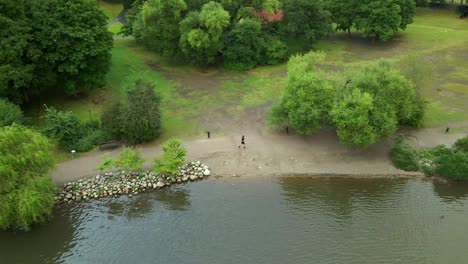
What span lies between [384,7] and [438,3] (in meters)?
27.2

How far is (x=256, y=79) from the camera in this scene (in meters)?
52.0

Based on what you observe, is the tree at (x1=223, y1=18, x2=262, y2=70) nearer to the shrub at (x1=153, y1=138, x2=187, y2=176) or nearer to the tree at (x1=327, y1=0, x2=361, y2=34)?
the tree at (x1=327, y1=0, x2=361, y2=34)

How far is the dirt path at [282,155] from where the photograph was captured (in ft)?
119

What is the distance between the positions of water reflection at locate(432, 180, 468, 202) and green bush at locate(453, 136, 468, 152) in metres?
3.36

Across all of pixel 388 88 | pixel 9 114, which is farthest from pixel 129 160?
pixel 388 88

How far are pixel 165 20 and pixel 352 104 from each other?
90.7 feet

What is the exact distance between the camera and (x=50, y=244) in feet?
97.6

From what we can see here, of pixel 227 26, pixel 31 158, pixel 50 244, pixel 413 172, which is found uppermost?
pixel 227 26

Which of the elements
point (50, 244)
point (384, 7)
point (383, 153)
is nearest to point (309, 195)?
point (383, 153)

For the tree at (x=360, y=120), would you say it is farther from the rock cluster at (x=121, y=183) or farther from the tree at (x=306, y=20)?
the tree at (x=306, y=20)

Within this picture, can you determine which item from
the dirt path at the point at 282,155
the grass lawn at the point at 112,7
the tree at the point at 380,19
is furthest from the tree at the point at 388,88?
the grass lawn at the point at 112,7

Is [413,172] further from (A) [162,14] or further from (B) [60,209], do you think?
(A) [162,14]

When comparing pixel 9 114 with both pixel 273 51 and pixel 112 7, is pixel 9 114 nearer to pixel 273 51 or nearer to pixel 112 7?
pixel 273 51

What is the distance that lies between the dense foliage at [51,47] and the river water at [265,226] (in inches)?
612
